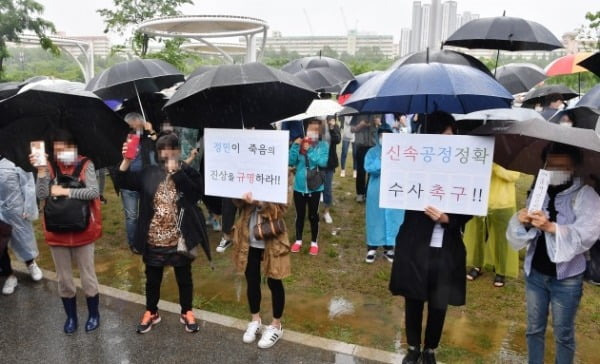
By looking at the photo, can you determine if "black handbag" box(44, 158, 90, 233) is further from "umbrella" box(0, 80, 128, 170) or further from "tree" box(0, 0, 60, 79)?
"tree" box(0, 0, 60, 79)

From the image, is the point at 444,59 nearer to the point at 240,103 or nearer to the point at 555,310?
the point at 240,103

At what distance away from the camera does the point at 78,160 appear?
3.98 meters

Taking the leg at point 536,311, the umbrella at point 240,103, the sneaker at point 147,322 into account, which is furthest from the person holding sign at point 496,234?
the sneaker at point 147,322

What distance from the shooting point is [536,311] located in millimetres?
3141

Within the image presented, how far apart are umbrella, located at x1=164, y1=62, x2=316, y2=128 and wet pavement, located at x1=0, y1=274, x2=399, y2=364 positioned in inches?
73.0

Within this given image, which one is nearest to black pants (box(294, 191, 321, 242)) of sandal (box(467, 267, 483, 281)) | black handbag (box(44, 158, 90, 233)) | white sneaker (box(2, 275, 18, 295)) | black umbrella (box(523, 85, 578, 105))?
sandal (box(467, 267, 483, 281))

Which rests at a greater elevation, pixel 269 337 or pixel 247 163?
pixel 247 163

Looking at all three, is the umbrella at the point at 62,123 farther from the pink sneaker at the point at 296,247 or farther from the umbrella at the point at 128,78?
the pink sneaker at the point at 296,247

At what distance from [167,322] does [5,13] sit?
586 inches

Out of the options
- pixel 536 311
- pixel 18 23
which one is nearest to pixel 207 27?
pixel 18 23

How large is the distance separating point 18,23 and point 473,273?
16.1 m

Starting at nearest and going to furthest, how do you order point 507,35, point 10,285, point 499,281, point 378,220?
1. point 10,285
2. point 499,281
3. point 507,35
4. point 378,220

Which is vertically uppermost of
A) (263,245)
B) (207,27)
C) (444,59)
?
(207,27)

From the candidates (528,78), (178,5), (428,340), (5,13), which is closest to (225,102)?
(428,340)
